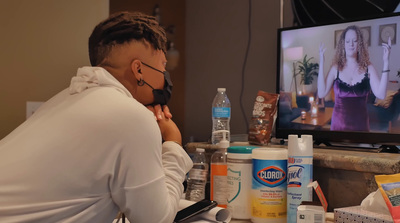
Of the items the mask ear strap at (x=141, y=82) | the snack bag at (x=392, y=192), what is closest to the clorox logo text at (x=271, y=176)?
the snack bag at (x=392, y=192)

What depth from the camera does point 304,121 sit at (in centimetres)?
168

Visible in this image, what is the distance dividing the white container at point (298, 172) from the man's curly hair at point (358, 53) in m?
0.51

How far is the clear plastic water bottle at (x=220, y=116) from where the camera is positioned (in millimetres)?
1653

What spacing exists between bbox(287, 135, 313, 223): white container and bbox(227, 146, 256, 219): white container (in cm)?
16

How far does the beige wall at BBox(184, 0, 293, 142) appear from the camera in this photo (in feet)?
7.98

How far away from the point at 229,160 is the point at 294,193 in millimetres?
251

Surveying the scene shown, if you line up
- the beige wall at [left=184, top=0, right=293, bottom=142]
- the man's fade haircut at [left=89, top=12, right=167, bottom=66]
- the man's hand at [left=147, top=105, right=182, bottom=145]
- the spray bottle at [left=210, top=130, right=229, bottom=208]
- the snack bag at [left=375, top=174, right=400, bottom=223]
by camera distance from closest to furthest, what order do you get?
the snack bag at [left=375, top=174, right=400, bottom=223], the man's fade haircut at [left=89, top=12, right=167, bottom=66], the man's hand at [left=147, top=105, right=182, bottom=145], the spray bottle at [left=210, top=130, right=229, bottom=208], the beige wall at [left=184, top=0, right=293, bottom=142]

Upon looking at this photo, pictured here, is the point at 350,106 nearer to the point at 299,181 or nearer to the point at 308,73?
the point at 308,73

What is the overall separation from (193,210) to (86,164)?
0.46 metres

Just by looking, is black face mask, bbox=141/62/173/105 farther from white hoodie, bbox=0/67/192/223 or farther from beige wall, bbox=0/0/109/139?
beige wall, bbox=0/0/109/139

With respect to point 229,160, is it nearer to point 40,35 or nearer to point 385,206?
point 385,206

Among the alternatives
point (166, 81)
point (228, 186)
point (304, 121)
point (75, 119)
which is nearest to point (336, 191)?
point (228, 186)

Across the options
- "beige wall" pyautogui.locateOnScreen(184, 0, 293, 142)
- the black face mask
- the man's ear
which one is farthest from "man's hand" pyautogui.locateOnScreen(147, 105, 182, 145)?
"beige wall" pyautogui.locateOnScreen(184, 0, 293, 142)

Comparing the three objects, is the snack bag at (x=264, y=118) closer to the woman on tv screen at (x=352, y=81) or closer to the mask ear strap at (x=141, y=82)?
the woman on tv screen at (x=352, y=81)
